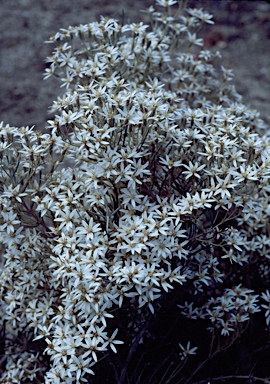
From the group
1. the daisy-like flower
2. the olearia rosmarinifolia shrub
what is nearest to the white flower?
the olearia rosmarinifolia shrub

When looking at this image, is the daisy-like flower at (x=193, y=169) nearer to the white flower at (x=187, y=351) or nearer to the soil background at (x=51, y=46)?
the white flower at (x=187, y=351)

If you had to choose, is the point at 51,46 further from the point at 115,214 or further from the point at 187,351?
the point at 187,351

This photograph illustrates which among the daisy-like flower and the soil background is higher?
the daisy-like flower

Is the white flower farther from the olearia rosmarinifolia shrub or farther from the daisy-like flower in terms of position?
the daisy-like flower

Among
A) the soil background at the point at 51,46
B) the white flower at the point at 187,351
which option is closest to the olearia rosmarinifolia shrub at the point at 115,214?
the white flower at the point at 187,351

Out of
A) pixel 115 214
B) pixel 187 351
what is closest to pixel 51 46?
pixel 115 214

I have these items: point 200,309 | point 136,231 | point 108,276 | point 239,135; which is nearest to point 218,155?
point 239,135

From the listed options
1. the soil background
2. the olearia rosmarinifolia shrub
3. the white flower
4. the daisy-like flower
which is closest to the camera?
the olearia rosmarinifolia shrub
